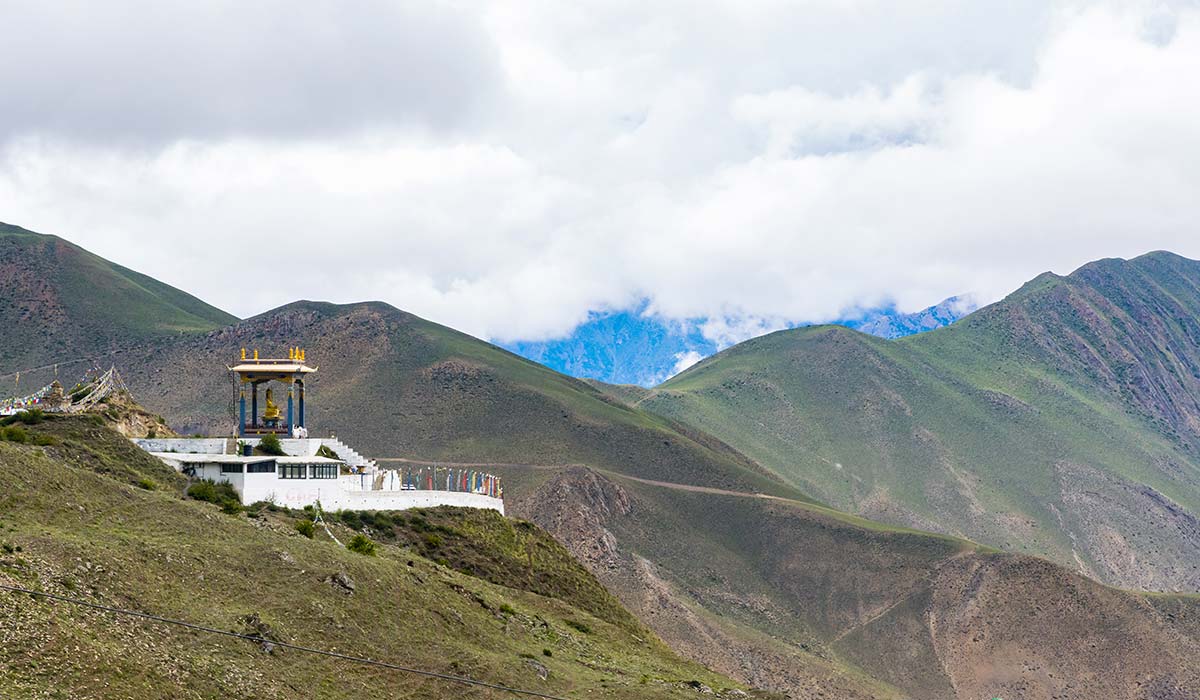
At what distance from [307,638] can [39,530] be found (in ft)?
32.3

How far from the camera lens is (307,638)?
2047 inches

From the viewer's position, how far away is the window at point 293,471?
236ft

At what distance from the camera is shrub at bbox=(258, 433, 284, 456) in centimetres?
7525

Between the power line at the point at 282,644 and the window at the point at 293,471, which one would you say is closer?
the power line at the point at 282,644

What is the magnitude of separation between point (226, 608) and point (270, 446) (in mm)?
26078

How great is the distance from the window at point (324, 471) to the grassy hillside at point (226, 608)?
3826 mm

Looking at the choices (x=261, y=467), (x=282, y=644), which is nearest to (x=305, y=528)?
(x=261, y=467)

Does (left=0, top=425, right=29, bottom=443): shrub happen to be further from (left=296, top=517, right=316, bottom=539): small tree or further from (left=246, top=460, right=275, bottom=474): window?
(left=296, top=517, right=316, bottom=539): small tree

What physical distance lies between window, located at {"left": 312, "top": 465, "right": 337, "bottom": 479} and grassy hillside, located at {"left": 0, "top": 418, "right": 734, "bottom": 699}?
151 inches

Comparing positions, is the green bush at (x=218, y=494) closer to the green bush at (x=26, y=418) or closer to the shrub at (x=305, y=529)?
the shrub at (x=305, y=529)

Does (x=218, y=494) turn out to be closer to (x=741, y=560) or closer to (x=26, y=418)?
(x=26, y=418)

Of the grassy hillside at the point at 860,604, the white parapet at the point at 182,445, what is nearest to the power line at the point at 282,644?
the white parapet at the point at 182,445

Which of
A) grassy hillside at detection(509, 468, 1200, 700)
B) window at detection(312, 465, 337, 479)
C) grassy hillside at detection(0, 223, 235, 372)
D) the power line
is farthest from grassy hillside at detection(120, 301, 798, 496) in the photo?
the power line

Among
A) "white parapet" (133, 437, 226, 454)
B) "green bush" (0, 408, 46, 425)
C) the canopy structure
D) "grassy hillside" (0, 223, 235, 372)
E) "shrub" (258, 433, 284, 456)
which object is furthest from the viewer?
"grassy hillside" (0, 223, 235, 372)
